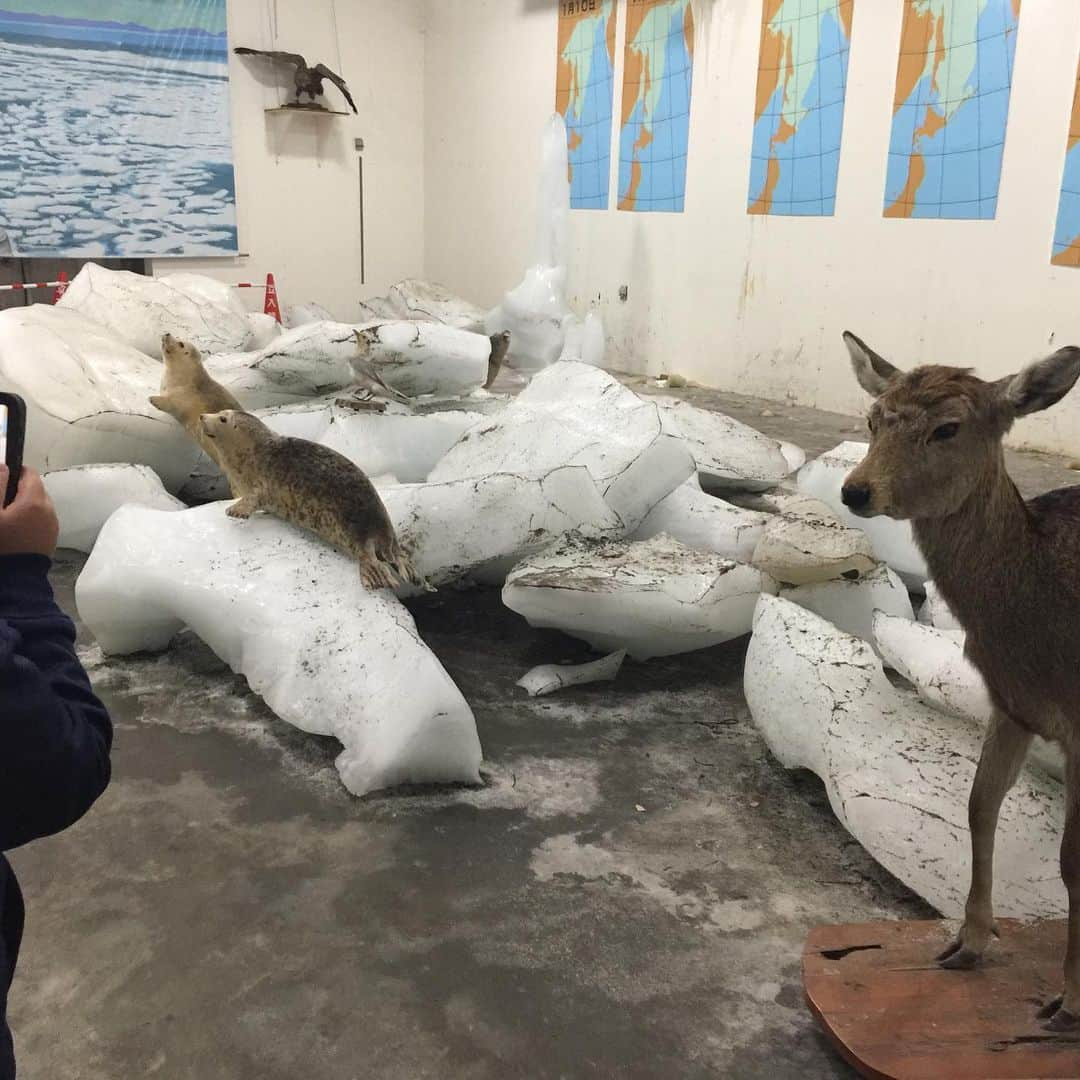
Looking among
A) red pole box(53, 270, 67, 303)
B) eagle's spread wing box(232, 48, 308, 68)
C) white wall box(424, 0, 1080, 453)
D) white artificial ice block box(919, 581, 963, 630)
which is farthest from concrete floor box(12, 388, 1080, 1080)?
eagle's spread wing box(232, 48, 308, 68)

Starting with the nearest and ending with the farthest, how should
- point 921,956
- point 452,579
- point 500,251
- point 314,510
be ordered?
point 921,956 < point 314,510 < point 452,579 < point 500,251

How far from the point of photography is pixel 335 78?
8602 millimetres

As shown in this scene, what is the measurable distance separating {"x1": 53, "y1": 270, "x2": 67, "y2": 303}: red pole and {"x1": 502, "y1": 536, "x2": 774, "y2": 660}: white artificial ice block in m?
5.33

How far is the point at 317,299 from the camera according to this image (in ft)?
30.4

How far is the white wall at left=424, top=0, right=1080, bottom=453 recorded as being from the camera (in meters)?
4.81

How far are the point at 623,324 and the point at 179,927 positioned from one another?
6342mm

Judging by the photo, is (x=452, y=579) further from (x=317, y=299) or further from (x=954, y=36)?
(x=317, y=299)

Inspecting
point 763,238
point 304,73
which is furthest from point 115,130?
point 763,238

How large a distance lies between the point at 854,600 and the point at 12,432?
219cm

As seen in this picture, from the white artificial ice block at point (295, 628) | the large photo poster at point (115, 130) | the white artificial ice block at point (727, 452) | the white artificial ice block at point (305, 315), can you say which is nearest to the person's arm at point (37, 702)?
the white artificial ice block at point (295, 628)

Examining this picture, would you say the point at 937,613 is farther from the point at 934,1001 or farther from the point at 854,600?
the point at 934,1001

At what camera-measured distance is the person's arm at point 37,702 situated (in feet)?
2.48

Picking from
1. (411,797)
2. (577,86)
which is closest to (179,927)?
(411,797)

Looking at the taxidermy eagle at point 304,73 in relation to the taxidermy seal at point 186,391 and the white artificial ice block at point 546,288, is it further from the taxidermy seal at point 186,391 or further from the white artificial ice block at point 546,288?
the taxidermy seal at point 186,391
